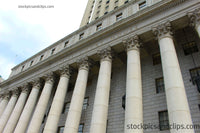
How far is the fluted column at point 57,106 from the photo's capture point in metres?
18.4

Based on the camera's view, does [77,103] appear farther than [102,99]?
Yes

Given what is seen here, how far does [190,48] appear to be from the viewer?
18.7 meters

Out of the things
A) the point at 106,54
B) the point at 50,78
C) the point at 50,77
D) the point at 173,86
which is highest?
the point at 106,54

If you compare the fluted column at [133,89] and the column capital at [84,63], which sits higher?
the column capital at [84,63]

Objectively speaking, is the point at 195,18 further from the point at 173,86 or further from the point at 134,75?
the point at 134,75

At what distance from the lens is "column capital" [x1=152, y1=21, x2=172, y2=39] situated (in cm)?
1607

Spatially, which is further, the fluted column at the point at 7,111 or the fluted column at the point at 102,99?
the fluted column at the point at 7,111

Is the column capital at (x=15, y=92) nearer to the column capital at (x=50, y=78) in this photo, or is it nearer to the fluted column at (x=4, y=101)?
the fluted column at (x=4, y=101)

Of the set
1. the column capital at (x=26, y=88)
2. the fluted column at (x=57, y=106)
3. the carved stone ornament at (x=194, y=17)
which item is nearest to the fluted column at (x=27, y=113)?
the column capital at (x=26, y=88)

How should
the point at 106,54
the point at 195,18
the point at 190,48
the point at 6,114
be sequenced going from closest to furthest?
1. the point at 195,18
2. the point at 190,48
3. the point at 106,54
4. the point at 6,114

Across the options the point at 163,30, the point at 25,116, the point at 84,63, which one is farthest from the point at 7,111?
the point at 163,30

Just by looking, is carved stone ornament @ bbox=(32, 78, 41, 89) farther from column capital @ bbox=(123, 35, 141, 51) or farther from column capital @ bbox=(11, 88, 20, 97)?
column capital @ bbox=(123, 35, 141, 51)

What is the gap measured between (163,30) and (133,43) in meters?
3.38

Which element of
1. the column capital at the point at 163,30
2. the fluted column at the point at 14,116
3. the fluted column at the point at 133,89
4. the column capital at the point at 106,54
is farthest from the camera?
the fluted column at the point at 14,116
